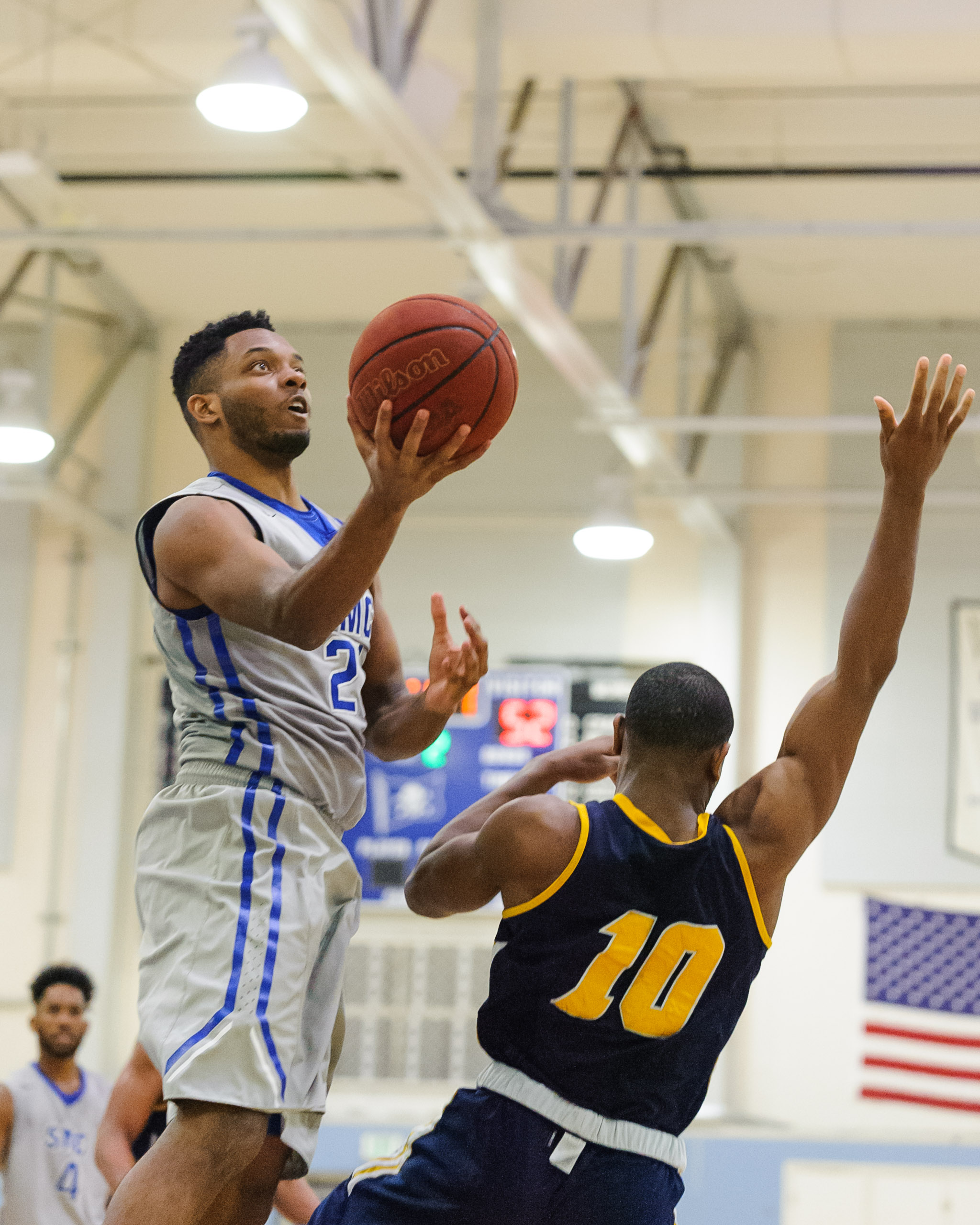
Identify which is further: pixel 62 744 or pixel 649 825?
pixel 62 744

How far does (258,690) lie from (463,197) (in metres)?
4.92

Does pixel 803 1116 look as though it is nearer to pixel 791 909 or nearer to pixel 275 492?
pixel 791 909

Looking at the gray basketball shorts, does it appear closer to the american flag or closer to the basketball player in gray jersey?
the basketball player in gray jersey

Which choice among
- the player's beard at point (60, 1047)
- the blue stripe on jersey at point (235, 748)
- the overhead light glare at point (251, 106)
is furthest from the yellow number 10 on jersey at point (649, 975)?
the player's beard at point (60, 1047)

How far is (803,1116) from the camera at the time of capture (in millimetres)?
12211

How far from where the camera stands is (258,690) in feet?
10.3

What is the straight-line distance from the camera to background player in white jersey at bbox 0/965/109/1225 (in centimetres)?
691

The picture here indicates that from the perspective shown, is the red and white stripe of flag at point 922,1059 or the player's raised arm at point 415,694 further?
the red and white stripe of flag at point 922,1059

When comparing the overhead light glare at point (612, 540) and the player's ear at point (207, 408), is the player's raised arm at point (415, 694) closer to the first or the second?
the player's ear at point (207, 408)

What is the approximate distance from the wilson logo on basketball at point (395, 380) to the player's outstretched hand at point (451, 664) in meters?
0.41

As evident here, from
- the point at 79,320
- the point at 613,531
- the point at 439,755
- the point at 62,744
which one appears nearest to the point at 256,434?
the point at 613,531

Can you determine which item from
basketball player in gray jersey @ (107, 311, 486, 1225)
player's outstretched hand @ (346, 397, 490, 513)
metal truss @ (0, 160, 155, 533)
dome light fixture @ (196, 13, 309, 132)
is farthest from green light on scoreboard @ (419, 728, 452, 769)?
player's outstretched hand @ (346, 397, 490, 513)

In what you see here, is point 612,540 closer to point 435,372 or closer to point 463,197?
point 463,197

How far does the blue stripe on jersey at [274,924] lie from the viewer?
9.59ft
